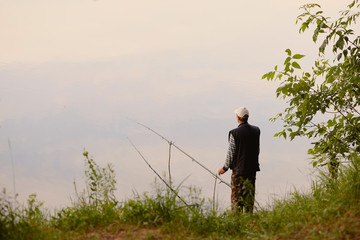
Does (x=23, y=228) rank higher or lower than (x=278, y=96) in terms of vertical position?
lower

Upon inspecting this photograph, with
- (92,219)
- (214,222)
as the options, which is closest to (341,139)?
(214,222)

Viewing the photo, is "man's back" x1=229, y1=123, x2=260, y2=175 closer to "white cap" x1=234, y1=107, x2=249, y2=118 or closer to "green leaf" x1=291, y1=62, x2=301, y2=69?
"white cap" x1=234, y1=107, x2=249, y2=118

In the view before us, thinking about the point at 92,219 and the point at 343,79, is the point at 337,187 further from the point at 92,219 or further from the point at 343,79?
the point at 92,219

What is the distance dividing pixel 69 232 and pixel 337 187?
3.86 m

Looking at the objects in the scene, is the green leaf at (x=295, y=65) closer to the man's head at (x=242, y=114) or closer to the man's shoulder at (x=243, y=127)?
the man's head at (x=242, y=114)

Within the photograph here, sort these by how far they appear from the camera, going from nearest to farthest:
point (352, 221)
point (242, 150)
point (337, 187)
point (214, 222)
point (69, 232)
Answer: point (352, 221) → point (69, 232) → point (214, 222) → point (337, 187) → point (242, 150)

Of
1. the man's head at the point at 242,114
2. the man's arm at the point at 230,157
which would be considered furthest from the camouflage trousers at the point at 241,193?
the man's head at the point at 242,114

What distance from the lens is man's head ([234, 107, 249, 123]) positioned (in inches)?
308

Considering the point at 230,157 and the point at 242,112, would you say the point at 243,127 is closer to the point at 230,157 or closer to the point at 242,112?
the point at 242,112

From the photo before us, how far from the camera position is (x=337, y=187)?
20.1ft

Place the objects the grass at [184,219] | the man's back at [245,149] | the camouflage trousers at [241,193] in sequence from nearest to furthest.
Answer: the grass at [184,219] < the camouflage trousers at [241,193] < the man's back at [245,149]

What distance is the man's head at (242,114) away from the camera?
7.82 metres

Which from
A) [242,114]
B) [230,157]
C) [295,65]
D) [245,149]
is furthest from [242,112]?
[295,65]

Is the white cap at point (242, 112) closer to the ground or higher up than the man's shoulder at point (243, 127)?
higher up
